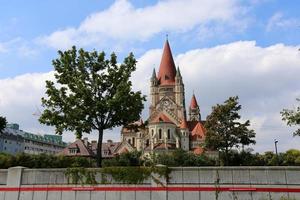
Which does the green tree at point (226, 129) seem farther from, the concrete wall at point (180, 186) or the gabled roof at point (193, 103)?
the gabled roof at point (193, 103)

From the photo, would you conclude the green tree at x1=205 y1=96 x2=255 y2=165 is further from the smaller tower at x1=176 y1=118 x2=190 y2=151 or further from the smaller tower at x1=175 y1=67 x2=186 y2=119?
the smaller tower at x1=175 y1=67 x2=186 y2=119

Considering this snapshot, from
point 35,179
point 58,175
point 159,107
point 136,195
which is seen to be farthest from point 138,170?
point 159,107

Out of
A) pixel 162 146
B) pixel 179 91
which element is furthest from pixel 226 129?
pixel 179 91

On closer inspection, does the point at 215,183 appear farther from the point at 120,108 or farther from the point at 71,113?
the point at 71,113

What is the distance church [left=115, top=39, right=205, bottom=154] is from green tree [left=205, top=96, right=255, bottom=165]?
135ft

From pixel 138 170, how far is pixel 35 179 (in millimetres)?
6576

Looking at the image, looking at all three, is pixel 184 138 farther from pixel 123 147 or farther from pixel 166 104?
pixel 123 147

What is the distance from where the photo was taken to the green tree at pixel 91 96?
87.1 ft

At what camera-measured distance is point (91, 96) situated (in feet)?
87.7

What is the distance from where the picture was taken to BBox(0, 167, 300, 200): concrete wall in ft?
61.4

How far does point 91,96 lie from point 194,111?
3716 inches

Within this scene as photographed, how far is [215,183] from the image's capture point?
1930 cm

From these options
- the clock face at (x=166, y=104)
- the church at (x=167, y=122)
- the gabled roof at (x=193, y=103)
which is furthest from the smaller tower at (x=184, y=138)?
the gabled roof at (x=193, y=103)

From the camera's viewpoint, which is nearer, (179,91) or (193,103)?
(179,91)
